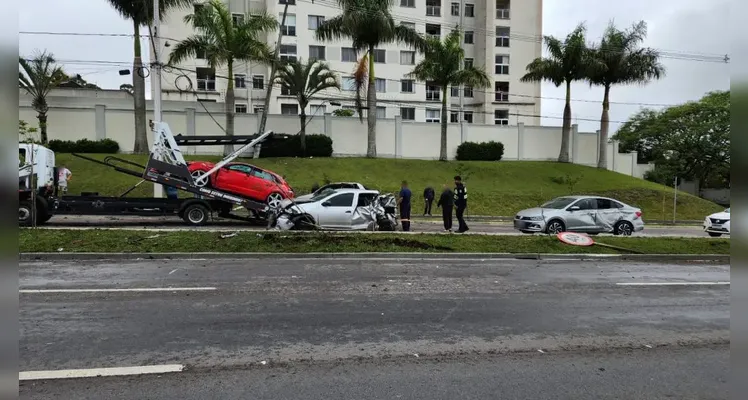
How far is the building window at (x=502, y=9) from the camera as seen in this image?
190 ft

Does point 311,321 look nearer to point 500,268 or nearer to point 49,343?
point 49,343

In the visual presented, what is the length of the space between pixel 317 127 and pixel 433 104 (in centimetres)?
2072

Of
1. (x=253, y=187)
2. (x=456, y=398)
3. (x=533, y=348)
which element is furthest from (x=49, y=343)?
(x=253, y=187)

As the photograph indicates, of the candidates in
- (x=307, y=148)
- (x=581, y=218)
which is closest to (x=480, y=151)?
(x=307, y=148)

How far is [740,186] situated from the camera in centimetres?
170

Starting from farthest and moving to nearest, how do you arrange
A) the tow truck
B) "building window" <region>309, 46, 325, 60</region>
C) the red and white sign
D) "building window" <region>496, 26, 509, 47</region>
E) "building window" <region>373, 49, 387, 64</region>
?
1. "building window" <region>496, 26, 509, 47</region>
2. "building window" <region>373, 49, 387, 64</region>
3. "building window" <region>309, 46, 325, 60</region>
4. the tow truck
5. the red and white sign

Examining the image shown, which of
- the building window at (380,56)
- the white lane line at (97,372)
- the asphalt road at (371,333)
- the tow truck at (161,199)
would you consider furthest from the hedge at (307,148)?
the white lane line at (97,372)

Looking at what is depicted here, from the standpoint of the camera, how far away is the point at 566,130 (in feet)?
130

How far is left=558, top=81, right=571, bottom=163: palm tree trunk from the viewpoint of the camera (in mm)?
38444

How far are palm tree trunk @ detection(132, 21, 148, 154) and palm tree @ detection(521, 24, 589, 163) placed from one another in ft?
92.5

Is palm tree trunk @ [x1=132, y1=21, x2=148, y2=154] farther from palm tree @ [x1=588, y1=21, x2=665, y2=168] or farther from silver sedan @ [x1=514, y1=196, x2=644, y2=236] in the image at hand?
palm tree @ [x1=588, y1=21, x2=665, y2=168]

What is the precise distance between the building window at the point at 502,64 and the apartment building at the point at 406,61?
115 millimetres

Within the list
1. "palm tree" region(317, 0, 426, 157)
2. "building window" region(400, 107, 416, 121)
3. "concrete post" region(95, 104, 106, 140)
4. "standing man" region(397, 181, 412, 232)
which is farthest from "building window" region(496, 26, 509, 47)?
"standing man" region(397, 181, 412, 232)

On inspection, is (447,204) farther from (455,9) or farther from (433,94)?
(455,9)
